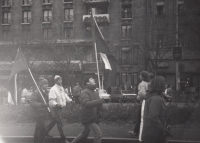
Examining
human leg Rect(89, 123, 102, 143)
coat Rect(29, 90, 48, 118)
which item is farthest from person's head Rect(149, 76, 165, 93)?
coat Rect(29, 90, 48, 118)

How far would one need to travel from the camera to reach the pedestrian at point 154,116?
4.69 m

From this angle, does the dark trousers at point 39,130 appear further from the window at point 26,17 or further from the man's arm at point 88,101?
the window at point 26,17

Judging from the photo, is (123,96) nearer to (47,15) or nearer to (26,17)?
(47,15)

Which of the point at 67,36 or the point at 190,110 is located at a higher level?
the point at 67,36

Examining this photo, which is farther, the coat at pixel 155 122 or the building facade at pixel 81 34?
the building facade at pixel 81 34

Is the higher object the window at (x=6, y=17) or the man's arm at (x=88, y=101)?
the window at (x=6, y=17)

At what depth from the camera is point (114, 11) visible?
4406 cm

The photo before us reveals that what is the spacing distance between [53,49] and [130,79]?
11833mm

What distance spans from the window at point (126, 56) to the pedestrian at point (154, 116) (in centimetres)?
3845

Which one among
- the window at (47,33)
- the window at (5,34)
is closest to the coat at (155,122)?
the window at (47,33)

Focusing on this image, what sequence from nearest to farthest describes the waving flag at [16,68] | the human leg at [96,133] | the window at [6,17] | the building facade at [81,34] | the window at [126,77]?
the human leg at [96,133] → the waving flag at [16,68] → the building facade at [81,34] → the window at [126,77] → the window at [6,17]

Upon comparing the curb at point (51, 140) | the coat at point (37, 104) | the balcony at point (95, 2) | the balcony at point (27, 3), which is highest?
the balcony at point (27, 3)

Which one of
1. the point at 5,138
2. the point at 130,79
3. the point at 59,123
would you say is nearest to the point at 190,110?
the point at 59,123

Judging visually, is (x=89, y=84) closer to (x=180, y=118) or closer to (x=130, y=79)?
(x=180, y=118)
